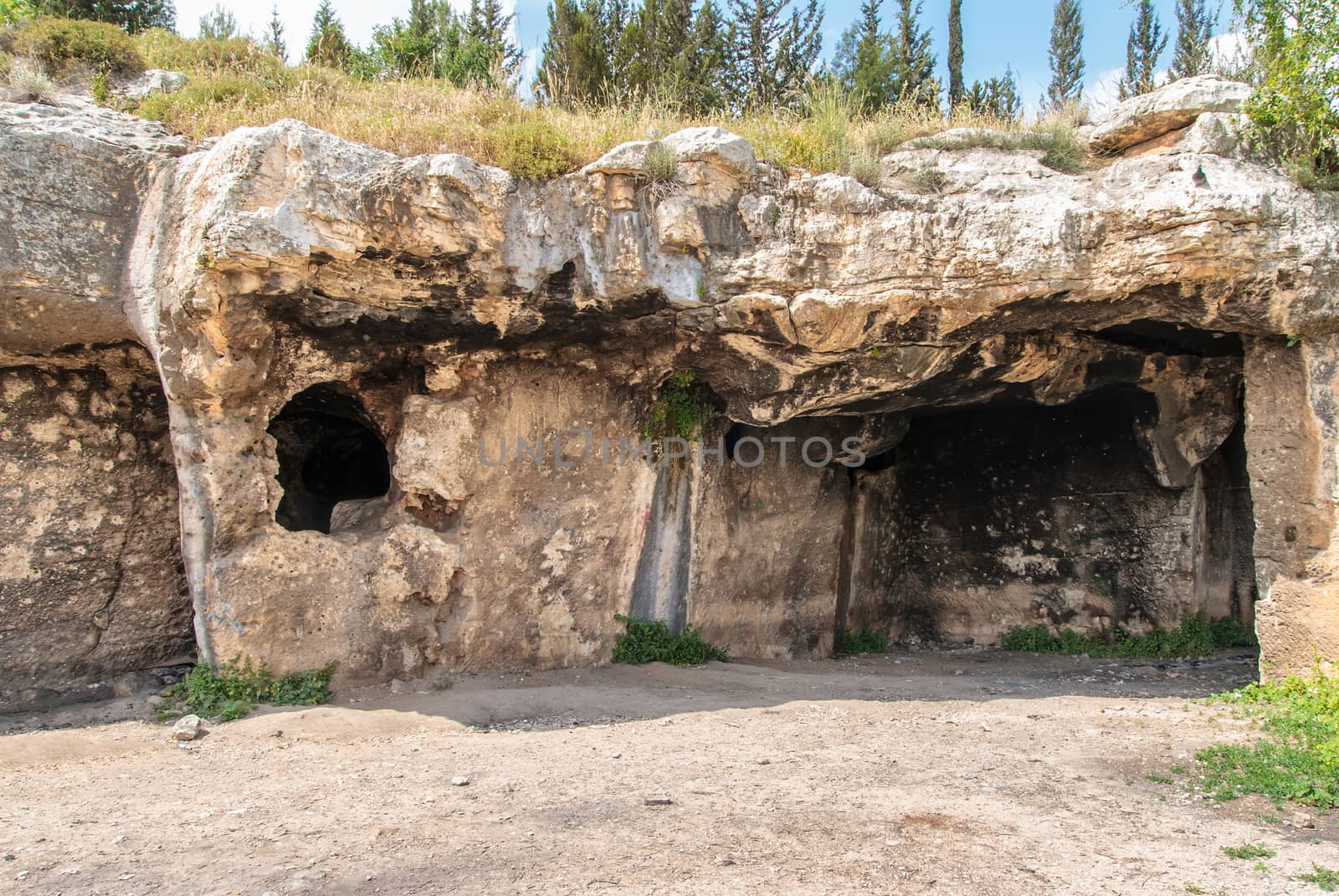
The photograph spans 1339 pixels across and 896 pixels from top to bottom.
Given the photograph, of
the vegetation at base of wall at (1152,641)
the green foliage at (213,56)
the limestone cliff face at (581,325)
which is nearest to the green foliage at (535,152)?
the limestone cliff face at (581,325)

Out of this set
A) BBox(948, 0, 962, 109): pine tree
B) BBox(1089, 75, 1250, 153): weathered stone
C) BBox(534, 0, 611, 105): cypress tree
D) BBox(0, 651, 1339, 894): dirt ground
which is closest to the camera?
BBox(0, 651, 1339, 894): dirt ground

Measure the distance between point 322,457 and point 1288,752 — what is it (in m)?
7.09

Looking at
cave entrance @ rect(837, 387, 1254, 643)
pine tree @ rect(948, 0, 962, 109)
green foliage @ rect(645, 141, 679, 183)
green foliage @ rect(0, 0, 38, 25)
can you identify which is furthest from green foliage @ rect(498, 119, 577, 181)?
pine tree @ rect(948, 0, 962, 109)

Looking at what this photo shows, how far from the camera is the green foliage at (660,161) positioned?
20.1 feet

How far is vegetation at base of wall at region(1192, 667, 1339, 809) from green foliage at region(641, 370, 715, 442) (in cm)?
393

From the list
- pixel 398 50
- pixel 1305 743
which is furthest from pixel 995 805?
pixel 398 50

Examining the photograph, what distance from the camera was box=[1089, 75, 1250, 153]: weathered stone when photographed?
606 centimetres

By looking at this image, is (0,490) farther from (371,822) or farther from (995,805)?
(995,805)

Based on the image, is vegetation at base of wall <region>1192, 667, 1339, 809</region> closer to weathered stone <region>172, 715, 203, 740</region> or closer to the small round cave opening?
weathered stone <region>172, 715, 203, 740</region>

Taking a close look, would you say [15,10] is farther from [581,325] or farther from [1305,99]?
[1305,99]

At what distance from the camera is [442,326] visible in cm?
640

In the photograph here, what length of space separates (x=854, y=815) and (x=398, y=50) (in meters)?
13.8

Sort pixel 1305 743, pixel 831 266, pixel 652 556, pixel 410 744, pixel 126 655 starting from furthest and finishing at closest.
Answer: pixel 652 556 → pixel 126 655 → pixel 831 266 → pixel 410 744 → pixel 1305 743

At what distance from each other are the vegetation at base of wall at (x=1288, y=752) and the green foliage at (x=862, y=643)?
142 inches
